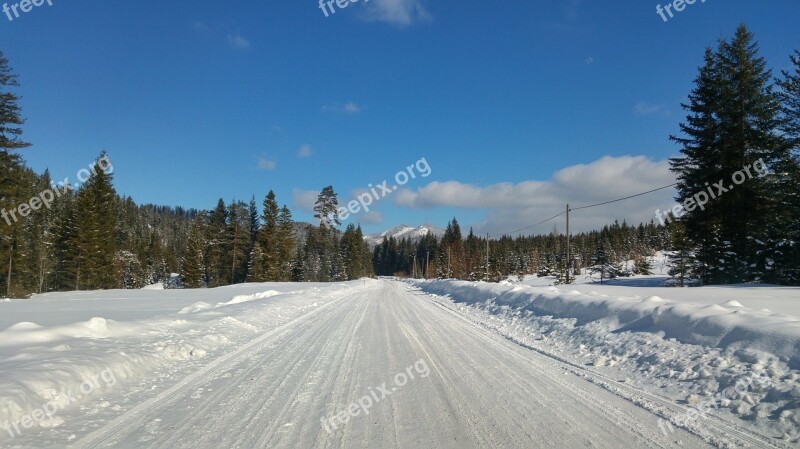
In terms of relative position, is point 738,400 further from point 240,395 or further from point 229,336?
point 229,336

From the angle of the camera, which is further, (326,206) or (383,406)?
(326,206)

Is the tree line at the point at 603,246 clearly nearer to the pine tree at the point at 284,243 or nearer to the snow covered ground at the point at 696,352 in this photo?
the pine tree at the point at 284,243

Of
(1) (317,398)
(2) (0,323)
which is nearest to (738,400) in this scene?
(1) (317,398)

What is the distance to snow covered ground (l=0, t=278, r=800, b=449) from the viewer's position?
13.8ft

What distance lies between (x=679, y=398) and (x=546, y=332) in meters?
5.73

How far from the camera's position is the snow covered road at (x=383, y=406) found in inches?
161

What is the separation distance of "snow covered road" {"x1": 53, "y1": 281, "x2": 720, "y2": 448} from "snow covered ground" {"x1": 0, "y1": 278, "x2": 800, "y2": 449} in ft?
0.09

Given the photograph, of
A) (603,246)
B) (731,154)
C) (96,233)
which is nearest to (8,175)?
(96,233)

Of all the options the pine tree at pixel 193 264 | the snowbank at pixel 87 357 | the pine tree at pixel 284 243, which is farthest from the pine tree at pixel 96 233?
the snowbank at pixel 87 357

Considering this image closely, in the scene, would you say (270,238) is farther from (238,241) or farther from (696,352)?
(696,352)

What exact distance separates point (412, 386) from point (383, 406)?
3.13ft

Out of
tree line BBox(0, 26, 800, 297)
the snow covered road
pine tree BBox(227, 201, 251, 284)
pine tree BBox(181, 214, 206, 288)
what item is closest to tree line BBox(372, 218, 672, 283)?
tree line BBox(0, 26, 800, 297)

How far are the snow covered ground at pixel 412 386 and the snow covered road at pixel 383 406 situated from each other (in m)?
0.03

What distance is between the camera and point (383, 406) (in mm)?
5125
